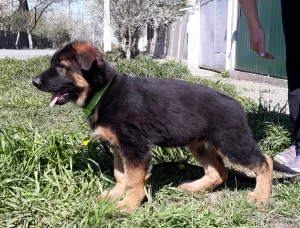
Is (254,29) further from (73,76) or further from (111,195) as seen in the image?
(111,195)

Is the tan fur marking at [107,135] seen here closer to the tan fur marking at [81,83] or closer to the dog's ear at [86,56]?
the tan fur marking at [81,83]

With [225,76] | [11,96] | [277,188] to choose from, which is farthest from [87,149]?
[225,76]

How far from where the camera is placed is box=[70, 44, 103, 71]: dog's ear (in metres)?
2.97

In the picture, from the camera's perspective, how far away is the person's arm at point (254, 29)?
Answer: 3.60 meters

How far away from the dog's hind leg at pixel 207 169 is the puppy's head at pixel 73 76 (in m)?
0.98

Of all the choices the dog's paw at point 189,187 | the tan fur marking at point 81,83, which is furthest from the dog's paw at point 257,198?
the tan fur marking at point 81,83

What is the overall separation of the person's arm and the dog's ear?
1.46 meters

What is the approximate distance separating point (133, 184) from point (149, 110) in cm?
59

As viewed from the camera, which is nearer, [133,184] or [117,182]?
[133,184]

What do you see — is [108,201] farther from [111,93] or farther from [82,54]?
[82,54]

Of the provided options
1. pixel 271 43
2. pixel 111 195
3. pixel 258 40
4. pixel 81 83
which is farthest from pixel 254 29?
pixel 271 43

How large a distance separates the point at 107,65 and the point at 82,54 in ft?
0.80

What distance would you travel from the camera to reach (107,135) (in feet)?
9.80

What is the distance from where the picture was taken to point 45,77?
10.2ft
